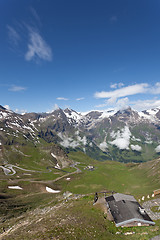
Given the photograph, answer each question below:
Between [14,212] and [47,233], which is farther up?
[47,233]

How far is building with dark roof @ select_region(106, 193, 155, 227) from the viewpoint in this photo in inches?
1547

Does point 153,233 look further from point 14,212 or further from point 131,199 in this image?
point 14,212

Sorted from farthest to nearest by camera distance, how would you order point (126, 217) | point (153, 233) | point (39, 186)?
point (39, 186), point (126, 217), point (153, 233)

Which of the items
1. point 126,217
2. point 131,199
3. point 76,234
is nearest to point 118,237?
point 126,217

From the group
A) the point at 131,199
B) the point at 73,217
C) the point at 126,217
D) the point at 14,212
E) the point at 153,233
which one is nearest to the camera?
the point at 153,233

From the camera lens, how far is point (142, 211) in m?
42.3

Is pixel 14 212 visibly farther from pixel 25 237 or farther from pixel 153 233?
pixel 153 233

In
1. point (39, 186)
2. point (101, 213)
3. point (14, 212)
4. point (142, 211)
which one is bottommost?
point (39, 186)

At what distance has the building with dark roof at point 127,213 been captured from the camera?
3930 cm

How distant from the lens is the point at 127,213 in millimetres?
42406

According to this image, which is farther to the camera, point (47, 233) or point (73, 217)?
point (73, 217)

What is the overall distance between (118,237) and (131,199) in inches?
839

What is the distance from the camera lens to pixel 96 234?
34250mm

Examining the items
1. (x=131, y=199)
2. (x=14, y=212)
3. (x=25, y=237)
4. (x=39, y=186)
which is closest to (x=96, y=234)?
(x=25, y=237)
